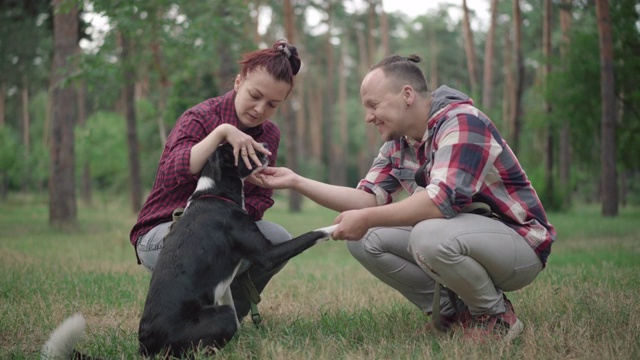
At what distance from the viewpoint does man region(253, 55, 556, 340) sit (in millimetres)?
3514

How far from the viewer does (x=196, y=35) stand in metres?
12.0

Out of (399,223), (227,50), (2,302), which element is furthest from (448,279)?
(227,50)

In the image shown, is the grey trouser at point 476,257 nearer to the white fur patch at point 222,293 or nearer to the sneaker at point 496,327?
the sneaker at point 496,327

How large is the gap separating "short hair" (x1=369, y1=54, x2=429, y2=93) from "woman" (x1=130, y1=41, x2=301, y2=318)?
732mm

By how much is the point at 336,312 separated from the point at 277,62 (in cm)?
194

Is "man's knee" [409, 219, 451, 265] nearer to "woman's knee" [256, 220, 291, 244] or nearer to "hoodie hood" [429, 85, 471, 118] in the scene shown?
"hoodie hood" [429, 85, 471, 118]

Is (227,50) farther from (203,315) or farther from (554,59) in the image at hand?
(203,315)

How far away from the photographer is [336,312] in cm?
478

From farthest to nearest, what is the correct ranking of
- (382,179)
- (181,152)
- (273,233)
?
(273,233), (382,179), (181,152)

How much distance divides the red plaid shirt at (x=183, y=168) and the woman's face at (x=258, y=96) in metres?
0.13

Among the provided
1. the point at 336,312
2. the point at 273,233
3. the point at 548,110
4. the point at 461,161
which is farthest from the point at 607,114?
the point at 461,161

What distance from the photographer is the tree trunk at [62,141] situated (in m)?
12.8

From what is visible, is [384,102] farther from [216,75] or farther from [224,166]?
[216,75]

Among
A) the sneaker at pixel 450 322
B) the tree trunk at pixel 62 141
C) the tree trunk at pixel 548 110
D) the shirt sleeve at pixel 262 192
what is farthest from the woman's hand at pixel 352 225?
the tree trunk at pixel 548 110
